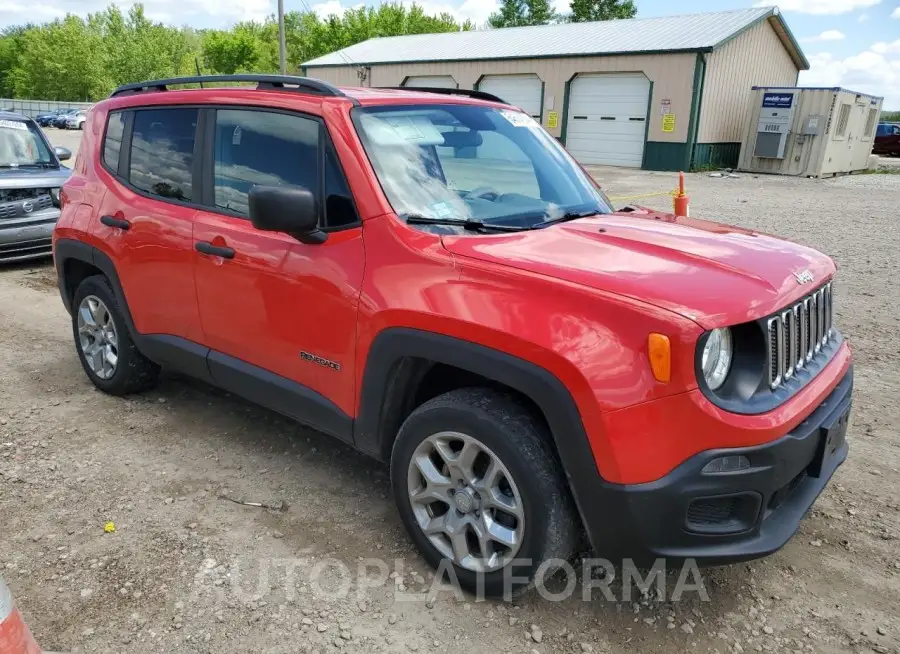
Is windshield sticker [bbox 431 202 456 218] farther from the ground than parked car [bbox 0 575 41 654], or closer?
farther from the ground

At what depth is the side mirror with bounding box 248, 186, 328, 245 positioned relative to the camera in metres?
2.79

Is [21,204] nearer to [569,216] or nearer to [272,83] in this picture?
[272,83]

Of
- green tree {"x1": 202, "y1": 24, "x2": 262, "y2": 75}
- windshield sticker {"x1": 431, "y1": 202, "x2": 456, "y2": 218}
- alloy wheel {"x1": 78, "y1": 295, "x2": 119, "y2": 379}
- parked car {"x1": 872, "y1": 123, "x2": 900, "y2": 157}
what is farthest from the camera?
green tree {"x1": 202, "y1": 24, "x2": 262, "y2": 75}

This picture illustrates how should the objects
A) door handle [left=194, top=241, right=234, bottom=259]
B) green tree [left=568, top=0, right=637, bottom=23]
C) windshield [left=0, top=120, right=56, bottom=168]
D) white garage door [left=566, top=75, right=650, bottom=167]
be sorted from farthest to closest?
green tree [left=568, top=0, right=637, bottom=23]
white garage door [left=566, top=75, right=650, bottom=167]
windshield [left=0, top=120, right=56, bottom=168]
door handle [left=194, top=241, right=234, bottom=259]

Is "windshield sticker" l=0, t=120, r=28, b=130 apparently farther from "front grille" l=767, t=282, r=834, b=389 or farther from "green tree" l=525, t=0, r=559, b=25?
"green tree" l=525, t=0, r=559, b=25

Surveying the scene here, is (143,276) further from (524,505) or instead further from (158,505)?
(524,505)

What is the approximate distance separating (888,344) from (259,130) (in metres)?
5.13

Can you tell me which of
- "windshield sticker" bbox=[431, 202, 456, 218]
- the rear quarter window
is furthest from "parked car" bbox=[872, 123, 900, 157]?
"windshield sticker" bbox=[431, 202, 456, 218]

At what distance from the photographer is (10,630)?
185 cm

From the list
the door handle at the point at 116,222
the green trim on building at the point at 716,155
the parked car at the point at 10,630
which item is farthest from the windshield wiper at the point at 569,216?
the green trim on building at the point at 716,155

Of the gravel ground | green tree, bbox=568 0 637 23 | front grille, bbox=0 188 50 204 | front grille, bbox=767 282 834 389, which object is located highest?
green tree, bbox=568 0 637 23

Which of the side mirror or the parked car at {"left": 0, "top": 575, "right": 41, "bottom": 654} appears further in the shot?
the side mirror

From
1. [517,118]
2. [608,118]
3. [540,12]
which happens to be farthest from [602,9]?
[517,118]

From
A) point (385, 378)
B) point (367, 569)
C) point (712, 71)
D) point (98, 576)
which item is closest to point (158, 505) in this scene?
point (98, 576)
